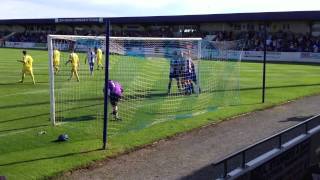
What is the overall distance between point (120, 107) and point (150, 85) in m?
4.56

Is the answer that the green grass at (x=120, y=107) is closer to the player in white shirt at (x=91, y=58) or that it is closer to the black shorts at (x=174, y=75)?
the black shorts at (x=174, y=75)

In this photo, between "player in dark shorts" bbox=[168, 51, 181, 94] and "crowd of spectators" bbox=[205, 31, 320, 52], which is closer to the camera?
"player in dark shorts" bbox=[168, 51, 181, 94]

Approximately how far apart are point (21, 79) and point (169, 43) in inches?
455

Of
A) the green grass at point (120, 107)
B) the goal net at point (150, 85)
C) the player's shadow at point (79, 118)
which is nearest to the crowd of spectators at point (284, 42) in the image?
the green grass at point (120, 107)

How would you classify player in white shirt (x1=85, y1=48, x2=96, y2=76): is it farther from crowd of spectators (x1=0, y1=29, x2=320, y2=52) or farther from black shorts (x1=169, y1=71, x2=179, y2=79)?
crowd of spectators (x1=0, y1=29, x2=320, y2=52)

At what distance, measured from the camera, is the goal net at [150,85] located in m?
14.6

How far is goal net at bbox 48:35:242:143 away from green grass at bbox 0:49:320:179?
0.11ft

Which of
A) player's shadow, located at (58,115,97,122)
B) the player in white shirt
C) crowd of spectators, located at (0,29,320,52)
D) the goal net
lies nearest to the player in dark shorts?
the goal net

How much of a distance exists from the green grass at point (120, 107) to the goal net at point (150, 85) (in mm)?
33

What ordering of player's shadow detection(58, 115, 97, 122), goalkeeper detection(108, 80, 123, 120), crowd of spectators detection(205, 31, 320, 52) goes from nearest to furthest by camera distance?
goalkeeper detection(108, 80, 123, 120), player's shadow detection(58, 115, 97, 122), crowd of spectators detection(205, 31, 320, 52)

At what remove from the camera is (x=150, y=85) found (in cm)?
2012

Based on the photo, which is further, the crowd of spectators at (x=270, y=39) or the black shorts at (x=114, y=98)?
the crowd of spectators at (x=270, y=39)

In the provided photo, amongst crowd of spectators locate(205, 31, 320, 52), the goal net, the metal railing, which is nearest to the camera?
the metal railing

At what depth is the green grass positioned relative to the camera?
35.3 ft
